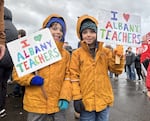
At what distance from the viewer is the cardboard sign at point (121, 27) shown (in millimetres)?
4199

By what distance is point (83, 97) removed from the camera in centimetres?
358

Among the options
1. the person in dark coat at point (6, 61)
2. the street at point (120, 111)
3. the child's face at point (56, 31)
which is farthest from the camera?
the street at point (120, 111)

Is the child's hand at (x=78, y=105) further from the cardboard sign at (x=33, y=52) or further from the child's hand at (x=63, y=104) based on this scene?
the cardboard sign at (x=33, y=52)

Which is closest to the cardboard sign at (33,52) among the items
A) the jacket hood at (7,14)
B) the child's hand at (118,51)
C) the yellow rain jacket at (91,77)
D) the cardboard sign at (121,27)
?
the yellow rain jacket at (91,77)

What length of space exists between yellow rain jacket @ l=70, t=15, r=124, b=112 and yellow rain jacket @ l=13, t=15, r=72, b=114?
11 cm

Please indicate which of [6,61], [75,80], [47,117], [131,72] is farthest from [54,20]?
[131,72]

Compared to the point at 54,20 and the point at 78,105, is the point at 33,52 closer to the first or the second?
the point at 54,20

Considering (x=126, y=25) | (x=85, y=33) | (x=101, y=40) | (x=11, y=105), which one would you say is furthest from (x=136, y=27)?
(x=11, y=105)

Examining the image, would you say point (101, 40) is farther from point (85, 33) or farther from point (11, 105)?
point (11, 105)

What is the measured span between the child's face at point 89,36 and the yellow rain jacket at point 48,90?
393 mm

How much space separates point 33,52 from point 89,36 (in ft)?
2.26

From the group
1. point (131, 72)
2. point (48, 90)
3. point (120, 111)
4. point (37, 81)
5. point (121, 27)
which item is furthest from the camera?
point (131, 72)

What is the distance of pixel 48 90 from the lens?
3523 millimetres

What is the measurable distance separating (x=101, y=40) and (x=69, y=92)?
0.85m
